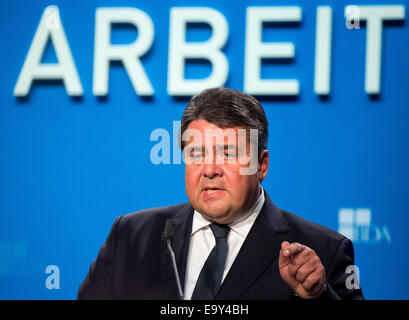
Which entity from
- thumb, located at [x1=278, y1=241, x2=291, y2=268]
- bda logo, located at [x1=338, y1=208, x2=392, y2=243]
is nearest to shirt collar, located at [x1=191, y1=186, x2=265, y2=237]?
thumb, located at [x1=278, y1=241, x2=291, y2=268]

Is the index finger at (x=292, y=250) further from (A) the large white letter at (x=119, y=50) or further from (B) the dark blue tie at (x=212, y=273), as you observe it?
(A) the large white letter at (x=119, y=50)

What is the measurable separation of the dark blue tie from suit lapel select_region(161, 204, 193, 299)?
0.07 meters

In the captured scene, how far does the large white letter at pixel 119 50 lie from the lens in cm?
265

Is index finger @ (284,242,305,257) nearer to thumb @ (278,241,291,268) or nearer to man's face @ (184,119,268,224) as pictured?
thumb @ (278,241,291,268)

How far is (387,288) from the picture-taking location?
8.24 ft

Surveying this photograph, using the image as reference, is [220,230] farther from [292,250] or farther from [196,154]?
[292,250]

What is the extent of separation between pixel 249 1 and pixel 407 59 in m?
0.83

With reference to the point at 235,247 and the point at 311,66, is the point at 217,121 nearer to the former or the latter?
the point at 235,247

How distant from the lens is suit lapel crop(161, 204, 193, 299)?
1804mm

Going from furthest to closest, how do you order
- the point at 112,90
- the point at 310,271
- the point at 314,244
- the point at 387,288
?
1. the point at 112,90
2. the point at 387,288
3. the point at 314,244
4. the point at 310,271

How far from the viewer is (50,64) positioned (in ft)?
8.76

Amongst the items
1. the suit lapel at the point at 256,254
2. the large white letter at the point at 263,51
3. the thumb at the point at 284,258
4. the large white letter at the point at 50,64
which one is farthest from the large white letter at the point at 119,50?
the thumb at the point at 284,258

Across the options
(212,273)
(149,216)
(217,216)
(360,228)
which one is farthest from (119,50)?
(360,228)
